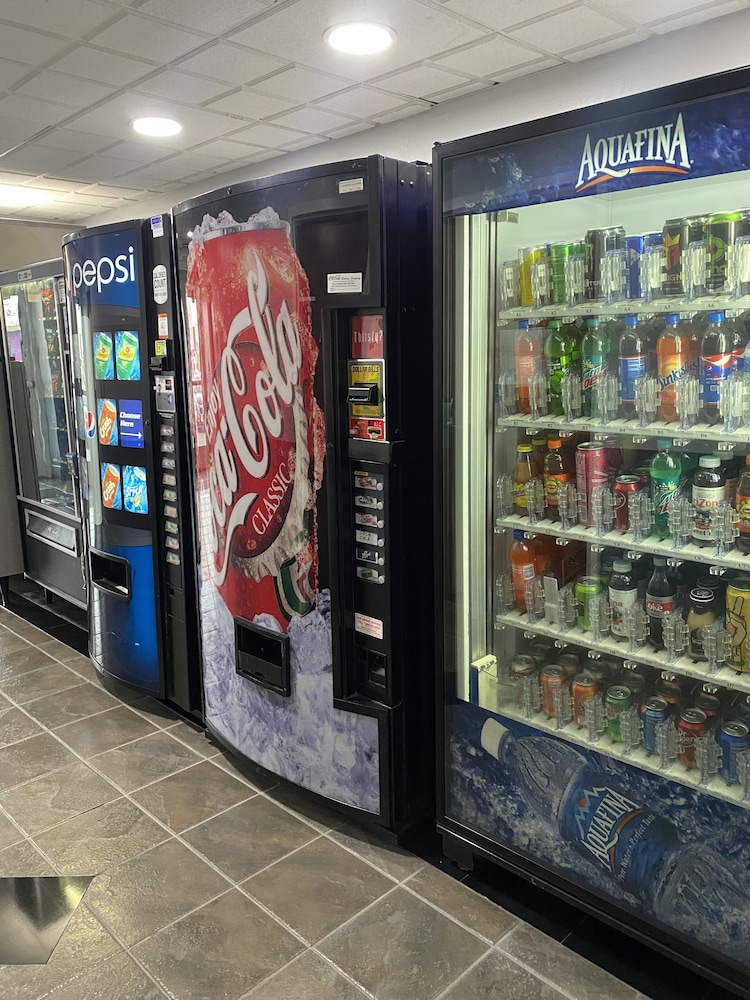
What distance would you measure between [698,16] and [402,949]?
10.8ft

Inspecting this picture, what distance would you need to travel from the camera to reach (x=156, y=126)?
4.09 metres

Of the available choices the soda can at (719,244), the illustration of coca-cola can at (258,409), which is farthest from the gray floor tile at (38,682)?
the soda can at (719,244)

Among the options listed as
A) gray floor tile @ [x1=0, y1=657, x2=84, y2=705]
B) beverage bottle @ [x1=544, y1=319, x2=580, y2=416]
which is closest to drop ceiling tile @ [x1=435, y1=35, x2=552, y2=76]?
beverage bottle @ [x1=544, y1=319, x2=580, y2=416]

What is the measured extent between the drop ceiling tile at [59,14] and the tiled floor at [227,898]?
2.71 m

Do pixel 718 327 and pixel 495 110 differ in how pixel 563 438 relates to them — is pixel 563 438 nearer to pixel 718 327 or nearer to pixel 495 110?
pixel 718 327

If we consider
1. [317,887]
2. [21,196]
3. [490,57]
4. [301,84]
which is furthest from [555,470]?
[21,196]

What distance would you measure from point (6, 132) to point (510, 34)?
2.80 meters

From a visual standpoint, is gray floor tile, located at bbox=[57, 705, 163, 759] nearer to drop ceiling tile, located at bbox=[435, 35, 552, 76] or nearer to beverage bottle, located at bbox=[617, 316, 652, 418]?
beverage bottle, located at bbox=[617, 316, 652, 418]

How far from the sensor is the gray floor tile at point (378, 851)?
235 centimetres

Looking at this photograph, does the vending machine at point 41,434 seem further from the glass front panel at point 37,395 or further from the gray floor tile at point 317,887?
the gray floor tile at point 317,887

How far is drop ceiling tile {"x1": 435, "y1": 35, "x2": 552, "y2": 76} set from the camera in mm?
3070

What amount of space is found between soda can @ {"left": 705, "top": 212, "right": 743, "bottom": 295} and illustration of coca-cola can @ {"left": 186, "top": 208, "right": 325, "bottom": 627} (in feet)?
3.49

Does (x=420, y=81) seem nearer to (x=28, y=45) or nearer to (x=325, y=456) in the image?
(x=28, y=45)

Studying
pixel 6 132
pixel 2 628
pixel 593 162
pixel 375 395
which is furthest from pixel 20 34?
pixel 2 628
